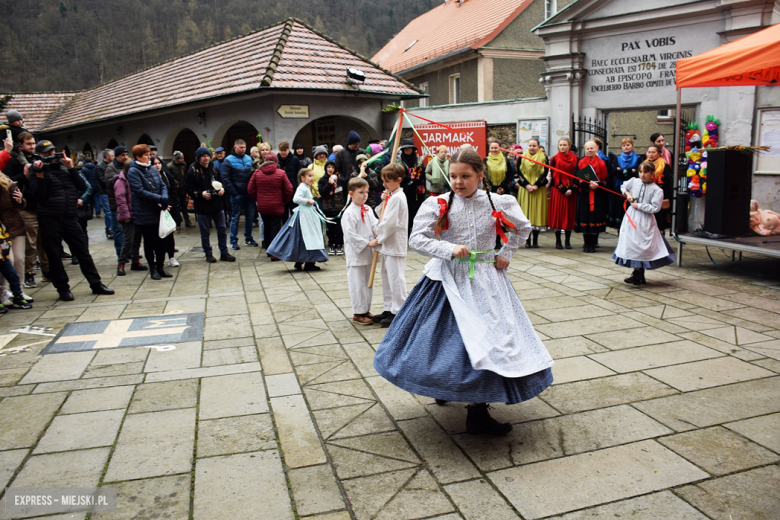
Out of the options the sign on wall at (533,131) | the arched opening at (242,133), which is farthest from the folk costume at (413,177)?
the arched opening at (242,133)

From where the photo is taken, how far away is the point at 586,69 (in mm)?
11906

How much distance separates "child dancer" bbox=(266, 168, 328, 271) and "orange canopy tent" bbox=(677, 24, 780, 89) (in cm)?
540

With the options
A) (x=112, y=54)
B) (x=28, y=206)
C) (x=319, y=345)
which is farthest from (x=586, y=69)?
(x=112, y=54)

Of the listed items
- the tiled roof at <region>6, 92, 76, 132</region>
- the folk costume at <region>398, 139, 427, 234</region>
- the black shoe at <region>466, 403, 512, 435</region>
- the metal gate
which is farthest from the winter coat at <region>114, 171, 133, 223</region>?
the tiled roof at <region>6, 92, 76, 132</region>

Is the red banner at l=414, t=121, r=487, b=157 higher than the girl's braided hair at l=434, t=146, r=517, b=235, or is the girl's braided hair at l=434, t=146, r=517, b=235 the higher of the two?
the red banner at l=414, t=121, r=487, b=157

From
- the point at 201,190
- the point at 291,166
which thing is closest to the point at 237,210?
the point at 291,166

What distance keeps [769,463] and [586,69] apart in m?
10.2

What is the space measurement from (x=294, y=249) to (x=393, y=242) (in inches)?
135

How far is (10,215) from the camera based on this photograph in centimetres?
712

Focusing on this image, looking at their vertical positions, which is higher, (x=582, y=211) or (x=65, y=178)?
(x=65, y=178)

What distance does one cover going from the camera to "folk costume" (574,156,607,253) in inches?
398

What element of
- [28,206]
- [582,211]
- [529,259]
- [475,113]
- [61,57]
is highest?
[61,57]

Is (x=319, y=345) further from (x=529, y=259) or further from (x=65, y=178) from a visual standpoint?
(x=529, y=259)

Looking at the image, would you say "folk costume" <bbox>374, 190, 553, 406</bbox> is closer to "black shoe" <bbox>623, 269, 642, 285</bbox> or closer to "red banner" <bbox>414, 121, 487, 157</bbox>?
"black shoe" <bbox>623, 269, 642, 285</bbox>
